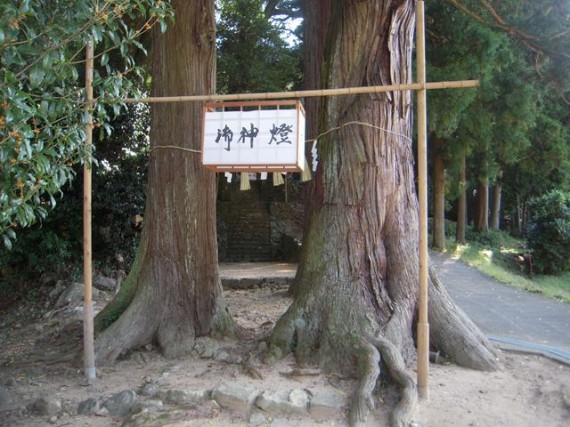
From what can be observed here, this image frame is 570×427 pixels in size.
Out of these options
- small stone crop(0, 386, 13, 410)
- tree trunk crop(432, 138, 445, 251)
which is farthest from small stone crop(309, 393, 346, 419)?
tree trunk crop(432, 138, 445, 251)

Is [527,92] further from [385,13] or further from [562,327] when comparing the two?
[385,13]

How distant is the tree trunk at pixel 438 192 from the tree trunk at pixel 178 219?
38.4 ft

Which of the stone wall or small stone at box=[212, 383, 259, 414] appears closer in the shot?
small stone at box=[212, 383, 259, 414]

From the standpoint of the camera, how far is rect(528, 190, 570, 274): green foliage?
15.7 meters

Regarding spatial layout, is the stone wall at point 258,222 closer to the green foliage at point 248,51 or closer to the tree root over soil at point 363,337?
the green foliage at point 248,51

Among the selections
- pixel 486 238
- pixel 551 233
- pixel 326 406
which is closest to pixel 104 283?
pixel 326 406

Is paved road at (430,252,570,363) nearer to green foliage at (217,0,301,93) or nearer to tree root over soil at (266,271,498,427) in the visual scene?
tree root over soil at (266,271,498,427)

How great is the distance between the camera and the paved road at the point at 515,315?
573cm

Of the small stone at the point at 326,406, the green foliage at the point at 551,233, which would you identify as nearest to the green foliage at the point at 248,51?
the green foliage at the point at 551,233

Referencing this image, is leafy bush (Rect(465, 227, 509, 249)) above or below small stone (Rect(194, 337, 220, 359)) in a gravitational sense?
above

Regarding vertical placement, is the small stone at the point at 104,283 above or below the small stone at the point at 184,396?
above

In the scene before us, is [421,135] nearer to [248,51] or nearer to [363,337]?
[363,337]

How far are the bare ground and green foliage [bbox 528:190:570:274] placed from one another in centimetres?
1233

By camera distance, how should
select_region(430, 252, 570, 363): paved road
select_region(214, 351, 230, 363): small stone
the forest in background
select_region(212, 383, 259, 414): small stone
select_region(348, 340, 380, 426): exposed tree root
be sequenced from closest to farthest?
the forest in background, select_region(348, 340, 380, 426): exposed tree root, select_region(212, 383, 259, 414): small stone, select_region(214, 351, 230, 363): small stone, select_region(430, 252, 570, 363): paved road
